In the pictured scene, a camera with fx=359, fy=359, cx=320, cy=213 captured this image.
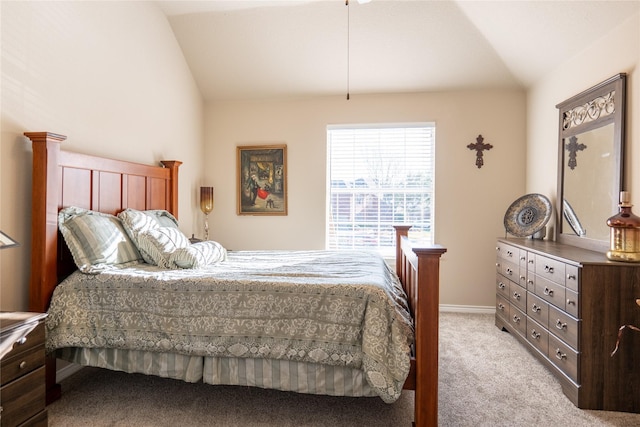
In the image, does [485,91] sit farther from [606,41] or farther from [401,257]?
[401,257]

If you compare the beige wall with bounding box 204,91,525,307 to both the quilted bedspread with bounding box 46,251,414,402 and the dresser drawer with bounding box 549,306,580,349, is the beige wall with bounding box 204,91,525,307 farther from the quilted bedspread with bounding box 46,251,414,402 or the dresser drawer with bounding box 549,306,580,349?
the quilted bedspread with bounding box 46,251,414,402

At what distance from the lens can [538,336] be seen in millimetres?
2609

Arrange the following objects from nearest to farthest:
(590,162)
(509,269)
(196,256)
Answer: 1. (196,256)
2. (590,162)
3. (509,269)

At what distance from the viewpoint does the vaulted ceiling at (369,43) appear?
306 centimetres

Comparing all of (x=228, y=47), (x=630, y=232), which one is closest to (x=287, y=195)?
(x=228, y=47)

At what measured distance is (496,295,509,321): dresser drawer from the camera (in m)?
3.24

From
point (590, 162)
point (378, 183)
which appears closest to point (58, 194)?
point (378, 183)

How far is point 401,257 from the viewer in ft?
9.63

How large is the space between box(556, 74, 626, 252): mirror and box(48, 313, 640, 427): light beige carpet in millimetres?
1133

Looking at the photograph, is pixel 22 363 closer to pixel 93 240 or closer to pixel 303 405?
pixel 93 240

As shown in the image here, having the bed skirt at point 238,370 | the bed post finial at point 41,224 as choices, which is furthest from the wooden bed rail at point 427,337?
the bed post finial at point 41,224

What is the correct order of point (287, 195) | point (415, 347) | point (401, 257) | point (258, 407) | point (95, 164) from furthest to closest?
point (287, 195) < point (401, 257) < point (95, 164) < point (258, 407) < point (415, 347)

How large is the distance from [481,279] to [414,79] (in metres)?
2.30

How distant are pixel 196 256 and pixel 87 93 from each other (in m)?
1.46
